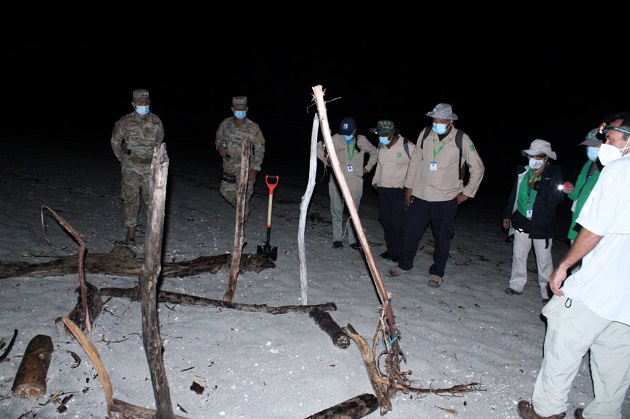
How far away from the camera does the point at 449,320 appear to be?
17.0ft

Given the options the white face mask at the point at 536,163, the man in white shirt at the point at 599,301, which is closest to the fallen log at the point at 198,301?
the man in white shirt at the point at 599,301

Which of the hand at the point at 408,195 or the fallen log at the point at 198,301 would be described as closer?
the fallen log at the point at 198,301

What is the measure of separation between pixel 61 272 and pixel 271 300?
2636mm

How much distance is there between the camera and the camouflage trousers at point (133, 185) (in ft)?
21.2

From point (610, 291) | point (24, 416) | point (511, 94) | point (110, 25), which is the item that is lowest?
point (24, 416)

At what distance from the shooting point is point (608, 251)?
9.53 feet

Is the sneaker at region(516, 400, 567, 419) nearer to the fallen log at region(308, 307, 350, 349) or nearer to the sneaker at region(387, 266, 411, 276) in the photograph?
the fallen log at region(308, 307, 350, 349)

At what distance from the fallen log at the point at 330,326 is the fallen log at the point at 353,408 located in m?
0.79

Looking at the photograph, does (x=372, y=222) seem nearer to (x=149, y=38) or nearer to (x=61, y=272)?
(x=61, y=272)

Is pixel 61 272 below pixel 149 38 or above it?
below

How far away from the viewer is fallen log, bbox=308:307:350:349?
4.27 metres

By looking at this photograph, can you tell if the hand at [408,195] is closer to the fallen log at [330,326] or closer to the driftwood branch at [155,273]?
the fallen log at [330,326]

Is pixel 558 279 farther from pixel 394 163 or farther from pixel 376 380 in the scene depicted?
pixel 394 163

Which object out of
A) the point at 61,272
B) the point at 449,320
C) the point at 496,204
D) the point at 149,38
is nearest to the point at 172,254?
the point at 61,272
